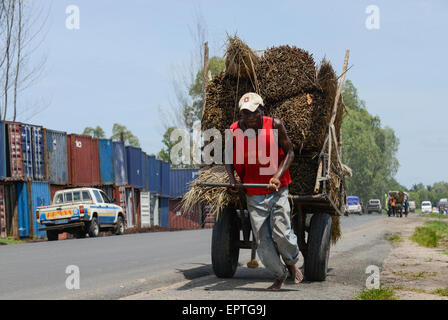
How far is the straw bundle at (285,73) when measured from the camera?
7902 mm

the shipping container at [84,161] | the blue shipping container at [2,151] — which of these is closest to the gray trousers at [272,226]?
the blue shipping container at [2,151]

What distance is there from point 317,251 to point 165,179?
1504 inches

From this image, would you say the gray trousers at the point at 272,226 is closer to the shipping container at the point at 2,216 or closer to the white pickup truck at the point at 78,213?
the white pickup truck at the point at 78,213

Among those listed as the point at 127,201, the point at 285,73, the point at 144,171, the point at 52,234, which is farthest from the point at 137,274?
the point at 144,171

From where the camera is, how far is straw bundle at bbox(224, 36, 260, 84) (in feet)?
25.9

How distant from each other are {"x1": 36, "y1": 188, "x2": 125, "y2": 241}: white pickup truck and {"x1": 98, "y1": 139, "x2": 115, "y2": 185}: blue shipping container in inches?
336

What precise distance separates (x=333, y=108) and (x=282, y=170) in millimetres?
1593

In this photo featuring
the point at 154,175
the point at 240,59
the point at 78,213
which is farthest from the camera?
the point at 154,175

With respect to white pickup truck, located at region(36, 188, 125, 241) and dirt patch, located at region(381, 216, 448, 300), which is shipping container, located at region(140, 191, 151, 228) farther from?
dirt patch, located at region(381, 216, 448, 300)

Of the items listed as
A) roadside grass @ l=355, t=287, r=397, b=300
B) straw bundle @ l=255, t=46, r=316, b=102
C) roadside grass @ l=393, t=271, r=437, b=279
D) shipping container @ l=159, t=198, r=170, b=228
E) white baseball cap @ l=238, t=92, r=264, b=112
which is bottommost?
shipping container @ l=159, t=198, r=170, b=228

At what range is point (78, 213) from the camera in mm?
21969

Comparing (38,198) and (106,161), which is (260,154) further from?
(106,161)

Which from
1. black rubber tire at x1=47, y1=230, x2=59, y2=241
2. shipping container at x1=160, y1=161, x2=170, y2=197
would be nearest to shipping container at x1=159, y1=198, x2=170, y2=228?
shipping container at x1=160, y1=161, x2=170, y2=197
